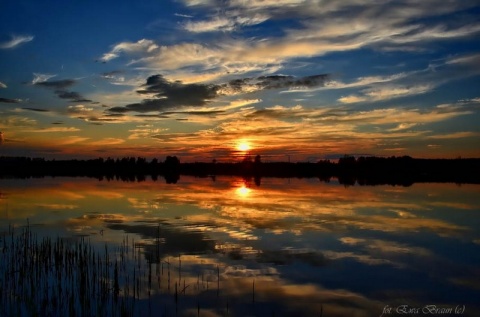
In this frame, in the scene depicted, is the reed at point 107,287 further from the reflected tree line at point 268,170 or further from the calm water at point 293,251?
the reflected tree line at point 268,170

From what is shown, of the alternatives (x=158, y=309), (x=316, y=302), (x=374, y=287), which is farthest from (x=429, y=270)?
(x=158, y=309)

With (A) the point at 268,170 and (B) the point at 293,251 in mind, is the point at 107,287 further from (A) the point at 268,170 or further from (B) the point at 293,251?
(A) the point at 268,170

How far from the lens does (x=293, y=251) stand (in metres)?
20.2

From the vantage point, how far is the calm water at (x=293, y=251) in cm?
1339

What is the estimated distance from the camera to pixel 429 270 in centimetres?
1716

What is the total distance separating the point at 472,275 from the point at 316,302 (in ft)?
24.2

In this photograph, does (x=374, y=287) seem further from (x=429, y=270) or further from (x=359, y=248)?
(x=359, y=248)

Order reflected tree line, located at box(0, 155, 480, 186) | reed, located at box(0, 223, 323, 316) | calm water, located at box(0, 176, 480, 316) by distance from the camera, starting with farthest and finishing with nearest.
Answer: reflected tree line, located at box(0, 155, 480, 186), calm water, located at box(0, 176, 480, 316), reed, located at box(0, 223, 323, 316)

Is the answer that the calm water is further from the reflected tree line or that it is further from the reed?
the reflected tree line

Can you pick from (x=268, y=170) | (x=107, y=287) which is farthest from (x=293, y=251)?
(x=268, y=170)

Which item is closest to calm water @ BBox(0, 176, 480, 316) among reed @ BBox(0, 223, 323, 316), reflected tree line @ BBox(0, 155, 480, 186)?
reed @ BBox(0, 223, 323, 316)

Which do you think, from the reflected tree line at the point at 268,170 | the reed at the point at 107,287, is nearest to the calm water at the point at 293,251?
the reed at the point at 107,287

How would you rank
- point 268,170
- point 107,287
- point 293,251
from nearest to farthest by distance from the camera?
point 107,287 → point 293,251 → point 268,170

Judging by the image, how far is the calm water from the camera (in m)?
13.4
